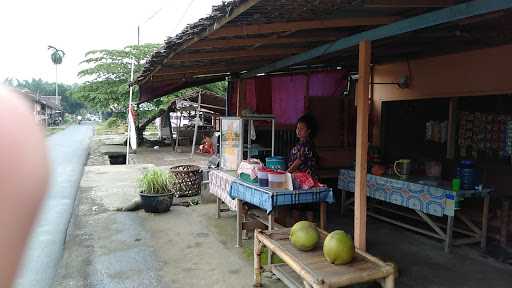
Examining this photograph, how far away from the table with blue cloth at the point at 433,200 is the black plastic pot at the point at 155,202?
3269 millimetres

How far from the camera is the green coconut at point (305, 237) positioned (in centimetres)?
332

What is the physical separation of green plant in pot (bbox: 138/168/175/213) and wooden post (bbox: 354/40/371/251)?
12.3 feet

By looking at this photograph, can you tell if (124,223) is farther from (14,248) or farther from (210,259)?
(14,248)

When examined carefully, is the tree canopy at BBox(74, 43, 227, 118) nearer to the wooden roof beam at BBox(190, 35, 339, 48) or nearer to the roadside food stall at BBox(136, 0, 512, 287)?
the roadside food stall at BBox(136, 0, 512, 287)

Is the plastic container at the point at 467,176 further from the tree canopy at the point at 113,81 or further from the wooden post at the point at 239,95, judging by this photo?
the tree canopy at the point at 113,81

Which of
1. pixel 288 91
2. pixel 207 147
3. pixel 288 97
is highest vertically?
pixel 288 91

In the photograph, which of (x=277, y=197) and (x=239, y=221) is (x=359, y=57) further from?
(x=239, y=221)

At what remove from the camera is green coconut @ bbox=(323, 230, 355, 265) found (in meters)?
3.02

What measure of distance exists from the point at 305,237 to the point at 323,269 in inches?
15.9

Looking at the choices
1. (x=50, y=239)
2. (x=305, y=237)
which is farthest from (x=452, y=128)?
(x=50, y=239)

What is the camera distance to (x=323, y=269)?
297 cm

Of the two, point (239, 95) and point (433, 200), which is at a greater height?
point (239, 95)

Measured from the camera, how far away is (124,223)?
609 cm

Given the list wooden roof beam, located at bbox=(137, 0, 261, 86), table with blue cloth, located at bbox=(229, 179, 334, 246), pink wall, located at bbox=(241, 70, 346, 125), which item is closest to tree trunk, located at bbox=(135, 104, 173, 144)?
pink wall, located at bbox=(241, 70, 346, 125)
